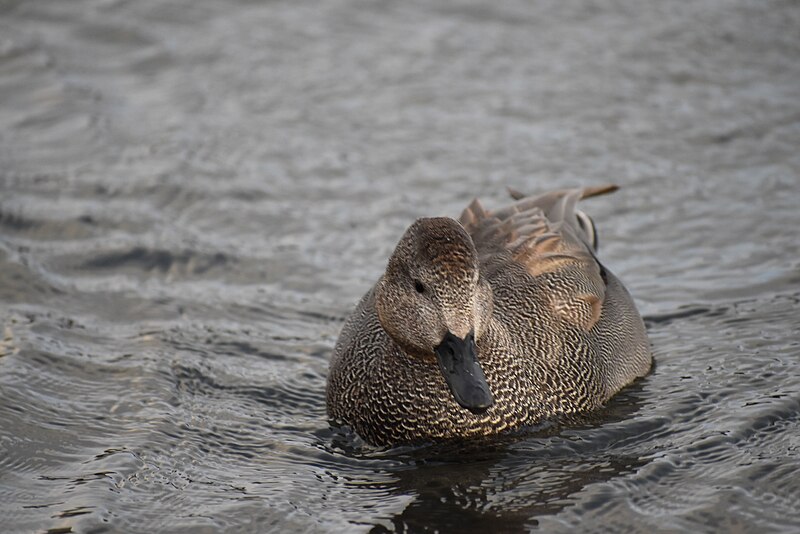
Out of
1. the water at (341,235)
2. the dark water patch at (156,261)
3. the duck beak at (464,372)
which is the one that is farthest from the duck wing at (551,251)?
the dark water patch at (156,261)

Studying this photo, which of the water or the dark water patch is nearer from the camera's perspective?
the water

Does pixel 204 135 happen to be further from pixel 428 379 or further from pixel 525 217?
pixel 428 379

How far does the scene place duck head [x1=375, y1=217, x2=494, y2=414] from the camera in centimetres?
604

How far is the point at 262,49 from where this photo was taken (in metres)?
14.1

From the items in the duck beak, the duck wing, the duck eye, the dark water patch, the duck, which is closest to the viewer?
the duck beak

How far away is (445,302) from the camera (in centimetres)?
609

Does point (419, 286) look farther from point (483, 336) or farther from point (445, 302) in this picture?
point (483, 336)

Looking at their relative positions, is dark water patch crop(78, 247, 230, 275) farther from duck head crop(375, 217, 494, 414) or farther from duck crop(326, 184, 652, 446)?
duck head crop(375, 217, 494, 414)

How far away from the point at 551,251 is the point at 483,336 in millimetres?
1119

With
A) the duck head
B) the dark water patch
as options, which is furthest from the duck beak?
the dark water patch

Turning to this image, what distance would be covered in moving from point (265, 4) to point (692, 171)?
6645 millimetres

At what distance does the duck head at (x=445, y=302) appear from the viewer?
6.04 m

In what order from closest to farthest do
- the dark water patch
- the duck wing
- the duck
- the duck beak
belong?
the duck beak
the duck
the duck wing
the dark water patch

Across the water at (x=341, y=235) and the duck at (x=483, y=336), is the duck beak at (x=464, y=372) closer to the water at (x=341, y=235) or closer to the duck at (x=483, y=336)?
the duck at (x=483, y=336)
